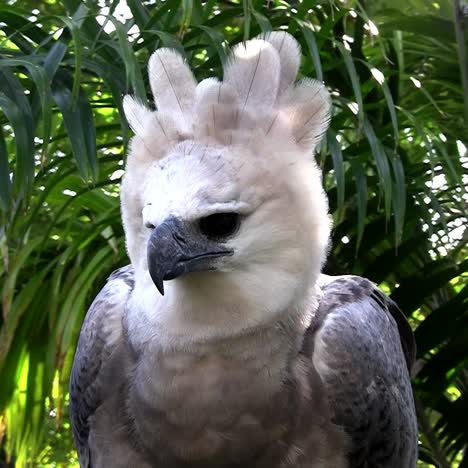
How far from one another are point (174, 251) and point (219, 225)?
11 cm

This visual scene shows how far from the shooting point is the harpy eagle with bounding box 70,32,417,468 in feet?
4.81

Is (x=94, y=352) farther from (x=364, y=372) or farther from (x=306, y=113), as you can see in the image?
(x=306, y=113)

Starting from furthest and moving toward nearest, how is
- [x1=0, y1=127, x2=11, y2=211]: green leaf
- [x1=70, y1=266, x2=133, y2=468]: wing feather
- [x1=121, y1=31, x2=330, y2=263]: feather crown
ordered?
[x1=70, y1=266, x2=133, y2=468]: wing feather → [x1=0, y1=127, x2=11, y2=211]: green leaf → [x1=121, y1=31, x2=330, y2=263]: feather crown

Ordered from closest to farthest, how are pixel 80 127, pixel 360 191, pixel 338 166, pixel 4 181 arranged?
pixel 4 181 < pixel 80 127 < pixel 338 166 < pixel 360 191

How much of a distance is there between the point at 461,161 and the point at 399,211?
0.60m

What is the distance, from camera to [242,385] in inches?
63.4

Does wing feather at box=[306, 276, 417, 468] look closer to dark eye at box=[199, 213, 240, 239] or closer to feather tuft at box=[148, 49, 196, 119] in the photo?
dark eye at box=[199, 213, 240, 239]

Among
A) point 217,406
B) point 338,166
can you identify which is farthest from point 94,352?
point 338,166

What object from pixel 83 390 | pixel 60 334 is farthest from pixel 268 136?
pixel 60 334

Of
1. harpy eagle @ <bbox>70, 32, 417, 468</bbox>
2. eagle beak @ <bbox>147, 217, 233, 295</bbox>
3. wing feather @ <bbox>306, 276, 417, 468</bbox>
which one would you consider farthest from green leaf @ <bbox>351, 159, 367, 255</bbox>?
eagle beak @ <bbox>147, 217, 233, 295</bbox>

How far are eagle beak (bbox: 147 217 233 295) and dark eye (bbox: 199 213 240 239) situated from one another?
0.7 inches

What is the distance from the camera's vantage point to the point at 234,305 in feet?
5.00

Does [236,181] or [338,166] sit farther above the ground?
[236,181]

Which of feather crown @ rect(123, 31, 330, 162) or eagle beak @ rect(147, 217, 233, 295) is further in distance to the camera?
feather crown @ rect(123, 31, 330, 162)
